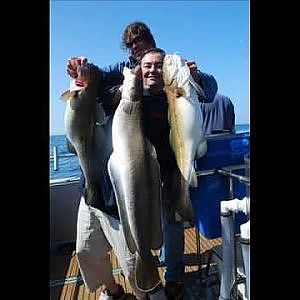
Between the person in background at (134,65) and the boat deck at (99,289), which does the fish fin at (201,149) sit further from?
the boat deck at (99,289)

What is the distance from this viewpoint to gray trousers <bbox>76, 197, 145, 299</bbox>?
3.25 ft

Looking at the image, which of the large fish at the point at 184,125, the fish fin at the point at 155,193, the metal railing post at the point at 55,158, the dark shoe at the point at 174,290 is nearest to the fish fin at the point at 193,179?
the large fish at the point at 184,125

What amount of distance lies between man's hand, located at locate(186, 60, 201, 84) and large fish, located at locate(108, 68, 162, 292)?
17 centimetres

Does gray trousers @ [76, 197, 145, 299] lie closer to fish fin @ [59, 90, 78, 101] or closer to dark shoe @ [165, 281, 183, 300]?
dark shoe @ [165, 281, 183, 300]

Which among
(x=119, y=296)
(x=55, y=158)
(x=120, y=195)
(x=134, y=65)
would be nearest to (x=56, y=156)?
(x=55, y=158)

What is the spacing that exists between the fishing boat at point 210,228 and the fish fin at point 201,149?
0.02 meters

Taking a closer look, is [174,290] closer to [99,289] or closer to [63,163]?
[99,289]

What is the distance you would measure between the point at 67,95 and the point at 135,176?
33cm

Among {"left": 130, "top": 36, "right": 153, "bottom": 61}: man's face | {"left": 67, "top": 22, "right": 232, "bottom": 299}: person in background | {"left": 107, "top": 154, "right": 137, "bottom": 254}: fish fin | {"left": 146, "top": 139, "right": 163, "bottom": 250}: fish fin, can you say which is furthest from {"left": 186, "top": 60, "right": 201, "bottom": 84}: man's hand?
{"left": 107, "top": 154, "right": 137, "bottom": 254}: fish fin

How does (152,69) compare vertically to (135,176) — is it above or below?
above

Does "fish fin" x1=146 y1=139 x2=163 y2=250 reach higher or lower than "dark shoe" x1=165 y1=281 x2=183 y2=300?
higher

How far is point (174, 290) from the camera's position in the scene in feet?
3.36

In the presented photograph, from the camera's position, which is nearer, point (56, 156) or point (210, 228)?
point (56, 156)

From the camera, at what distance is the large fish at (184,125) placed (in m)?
0.99
